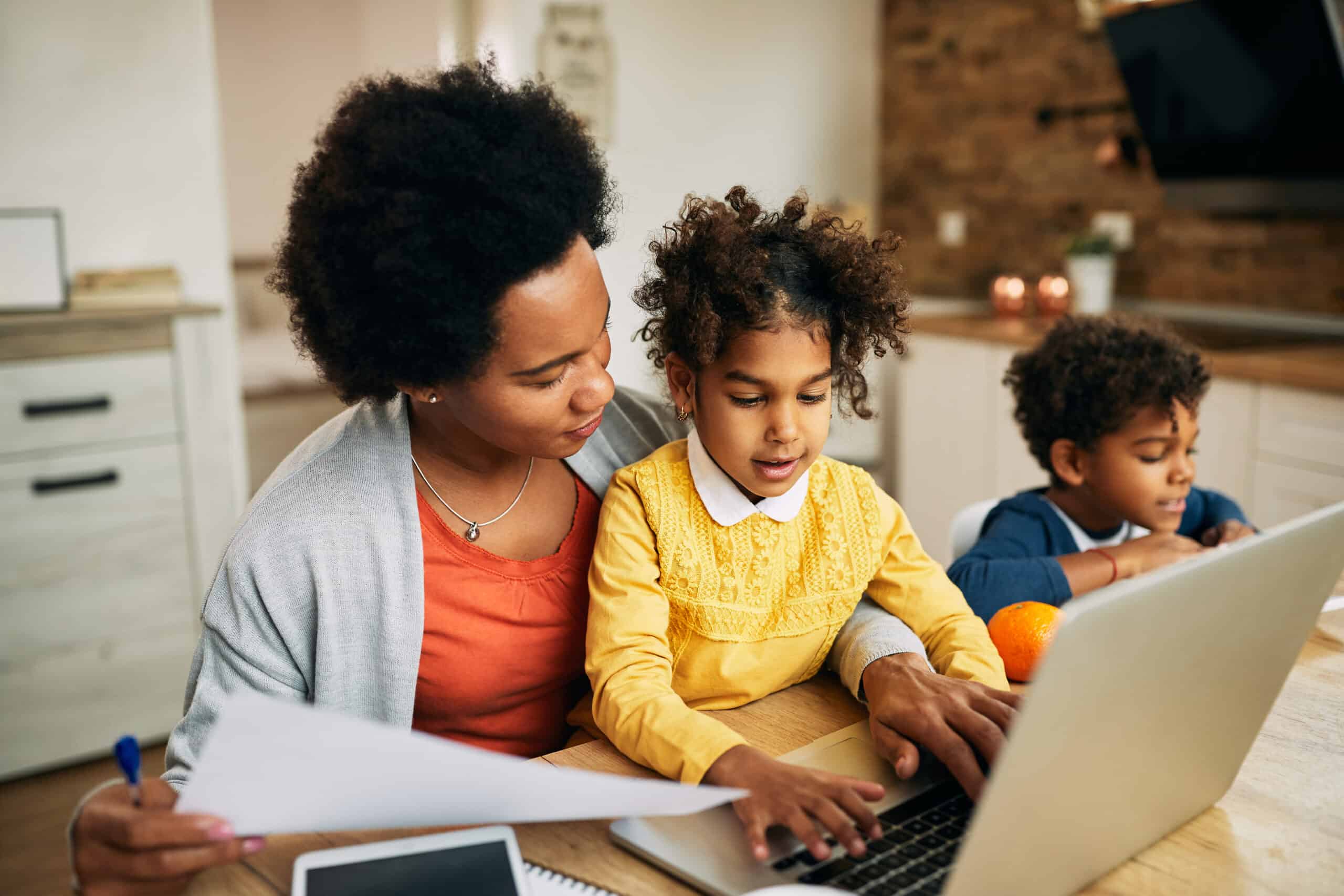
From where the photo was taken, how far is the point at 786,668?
110 centimetres

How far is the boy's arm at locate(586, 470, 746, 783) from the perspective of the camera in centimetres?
88

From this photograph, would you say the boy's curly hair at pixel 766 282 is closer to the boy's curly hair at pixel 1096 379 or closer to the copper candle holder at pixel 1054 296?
the boy's curly hair at pixel 1096 379

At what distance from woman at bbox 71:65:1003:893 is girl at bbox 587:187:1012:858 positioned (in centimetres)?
6

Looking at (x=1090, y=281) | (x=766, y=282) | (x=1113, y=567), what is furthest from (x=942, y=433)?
(x=766, y=282)

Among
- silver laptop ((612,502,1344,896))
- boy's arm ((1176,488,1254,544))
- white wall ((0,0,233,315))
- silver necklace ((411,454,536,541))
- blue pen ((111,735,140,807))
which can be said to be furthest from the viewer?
white wall ((0,0,233,315))

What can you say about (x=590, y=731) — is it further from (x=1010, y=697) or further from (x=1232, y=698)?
(x=1232, y=698)

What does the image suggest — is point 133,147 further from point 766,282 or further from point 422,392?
point 766,282

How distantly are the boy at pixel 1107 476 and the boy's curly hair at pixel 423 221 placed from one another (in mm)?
705

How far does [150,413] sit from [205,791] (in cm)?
222

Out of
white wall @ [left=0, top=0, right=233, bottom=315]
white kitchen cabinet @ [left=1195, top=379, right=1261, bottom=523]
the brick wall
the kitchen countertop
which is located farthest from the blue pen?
the brick wall

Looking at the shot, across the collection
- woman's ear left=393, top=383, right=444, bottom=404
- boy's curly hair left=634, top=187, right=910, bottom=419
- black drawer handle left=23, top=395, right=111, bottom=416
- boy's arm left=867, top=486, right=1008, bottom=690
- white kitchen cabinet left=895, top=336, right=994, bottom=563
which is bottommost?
white kitchen cabinet left=895, top=336, right=994, bottom=563

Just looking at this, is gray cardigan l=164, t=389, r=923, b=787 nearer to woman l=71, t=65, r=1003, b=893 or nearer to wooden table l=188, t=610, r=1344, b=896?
woman l=71, t=65, r=1003, b=893

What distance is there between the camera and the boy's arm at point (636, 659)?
884mm

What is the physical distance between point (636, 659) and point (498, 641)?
22 centimetres
